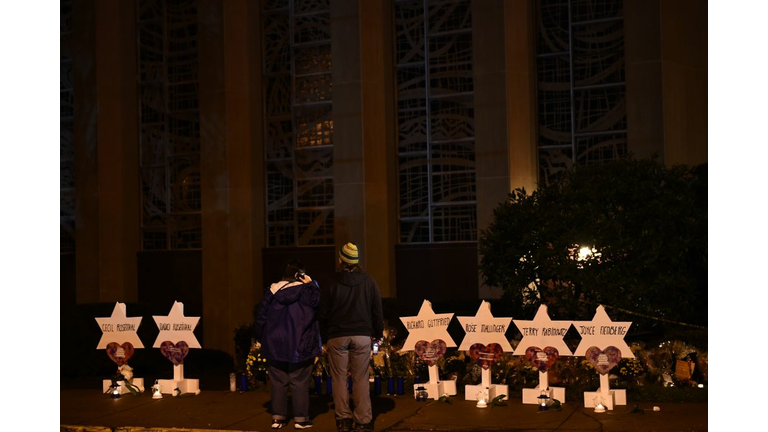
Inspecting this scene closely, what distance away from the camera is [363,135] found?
2005 centimetres

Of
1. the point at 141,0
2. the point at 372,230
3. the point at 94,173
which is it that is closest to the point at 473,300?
the point at 372,230

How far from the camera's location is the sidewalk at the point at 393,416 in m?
10.0

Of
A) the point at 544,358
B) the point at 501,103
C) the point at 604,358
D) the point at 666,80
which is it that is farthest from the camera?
the point at 501,103

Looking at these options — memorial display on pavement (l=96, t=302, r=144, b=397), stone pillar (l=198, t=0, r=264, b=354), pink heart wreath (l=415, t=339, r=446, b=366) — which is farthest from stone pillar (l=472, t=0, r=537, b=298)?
memorial display on pavement (l=96, t=302, r=144, b=397)

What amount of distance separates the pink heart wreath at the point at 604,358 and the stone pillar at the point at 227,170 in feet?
39.6

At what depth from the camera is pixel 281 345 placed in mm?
10430

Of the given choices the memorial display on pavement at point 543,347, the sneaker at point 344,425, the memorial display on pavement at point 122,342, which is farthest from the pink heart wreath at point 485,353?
the memorial display on pavement at point 122,342

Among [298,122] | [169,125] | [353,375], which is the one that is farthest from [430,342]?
→ [169,125]

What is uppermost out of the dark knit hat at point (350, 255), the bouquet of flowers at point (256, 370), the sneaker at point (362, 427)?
the dark knit hat at point (350, 255)

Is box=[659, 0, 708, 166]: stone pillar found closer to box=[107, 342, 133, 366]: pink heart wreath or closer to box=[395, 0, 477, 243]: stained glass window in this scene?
box=[395, 0, 477, 243]: stained glass window

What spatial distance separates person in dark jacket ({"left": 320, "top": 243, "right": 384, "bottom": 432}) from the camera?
10.1m

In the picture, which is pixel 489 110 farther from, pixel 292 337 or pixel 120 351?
pixel 292 337

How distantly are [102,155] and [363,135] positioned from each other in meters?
7.20

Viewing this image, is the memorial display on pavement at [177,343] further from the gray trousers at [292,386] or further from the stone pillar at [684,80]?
the stone pillar at [684,80]
